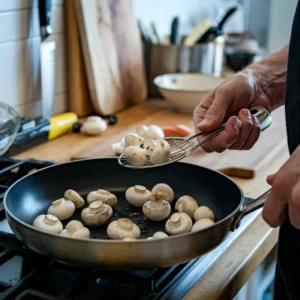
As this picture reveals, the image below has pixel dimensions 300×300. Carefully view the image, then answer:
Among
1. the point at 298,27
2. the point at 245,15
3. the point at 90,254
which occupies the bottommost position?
the point at 245,15

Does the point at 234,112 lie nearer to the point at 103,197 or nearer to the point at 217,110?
the point at 217,110

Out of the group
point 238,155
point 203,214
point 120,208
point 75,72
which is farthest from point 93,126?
point 203,214

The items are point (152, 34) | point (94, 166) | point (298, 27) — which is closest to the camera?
point (298, 27)

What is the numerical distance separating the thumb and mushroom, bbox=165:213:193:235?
0.15 meters

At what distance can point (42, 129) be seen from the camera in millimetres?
1147

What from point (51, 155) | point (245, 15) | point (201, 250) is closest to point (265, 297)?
point (51, 155)

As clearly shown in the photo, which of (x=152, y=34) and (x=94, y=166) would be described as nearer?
(x=94, y=166)

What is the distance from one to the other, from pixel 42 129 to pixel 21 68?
0.13m

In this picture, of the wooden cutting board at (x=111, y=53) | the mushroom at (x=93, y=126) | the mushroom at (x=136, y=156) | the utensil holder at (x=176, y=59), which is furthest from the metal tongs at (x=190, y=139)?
the utensil holder at (x=176, y=59)

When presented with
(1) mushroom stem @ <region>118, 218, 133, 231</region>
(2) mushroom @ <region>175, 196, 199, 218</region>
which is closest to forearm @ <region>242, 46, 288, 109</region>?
(2) mushroom @ <region>175, 196, 199, 218</region>

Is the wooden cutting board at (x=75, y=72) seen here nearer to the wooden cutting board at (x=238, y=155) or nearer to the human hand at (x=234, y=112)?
the wooden cutting board at (x=238, y=155)

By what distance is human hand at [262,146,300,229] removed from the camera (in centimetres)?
58

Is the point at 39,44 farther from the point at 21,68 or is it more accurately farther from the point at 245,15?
the point at 245,15

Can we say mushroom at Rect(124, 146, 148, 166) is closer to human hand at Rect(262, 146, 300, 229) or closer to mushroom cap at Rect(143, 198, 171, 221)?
mushroom cap at Rect(143, 198, 171, 221)
